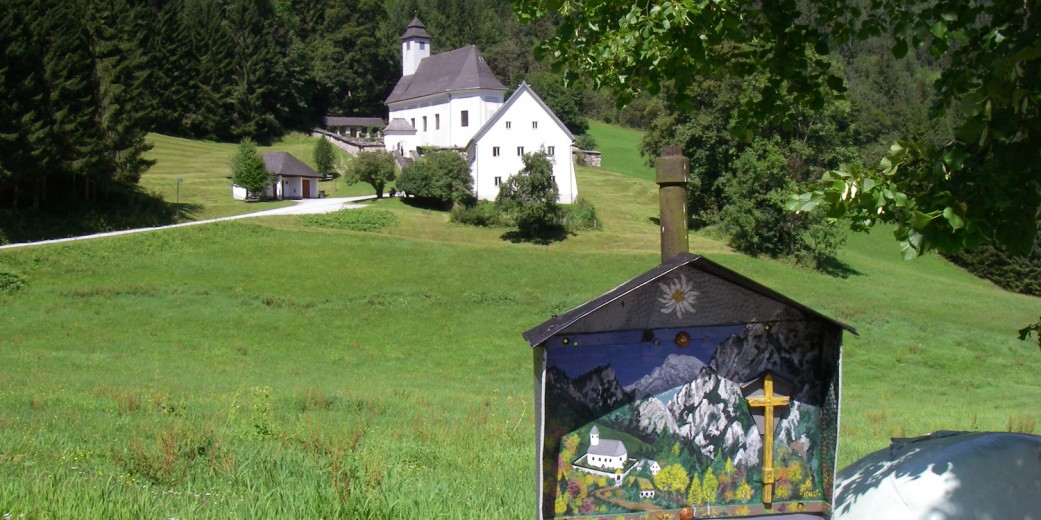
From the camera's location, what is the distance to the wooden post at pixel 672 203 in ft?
17.7

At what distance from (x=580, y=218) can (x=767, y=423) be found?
5103 cm

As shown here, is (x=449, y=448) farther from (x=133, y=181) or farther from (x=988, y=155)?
Result: (x=133, y=181)

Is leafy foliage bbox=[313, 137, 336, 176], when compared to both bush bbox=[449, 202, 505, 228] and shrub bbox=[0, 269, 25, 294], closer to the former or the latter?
bush bbox=[449, 202, 505, 228]

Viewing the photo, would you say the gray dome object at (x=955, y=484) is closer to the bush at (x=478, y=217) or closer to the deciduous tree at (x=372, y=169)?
Answer: the bush at (x=478, y=217)

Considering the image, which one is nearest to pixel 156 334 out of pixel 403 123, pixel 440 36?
pixel 403 123

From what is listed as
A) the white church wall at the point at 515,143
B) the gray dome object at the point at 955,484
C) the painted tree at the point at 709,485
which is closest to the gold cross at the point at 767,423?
the painted tree at the point at 709,485

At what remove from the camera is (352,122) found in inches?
4122

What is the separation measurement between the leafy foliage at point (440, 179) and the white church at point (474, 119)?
11.0 feet

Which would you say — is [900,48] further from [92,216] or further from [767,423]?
[92,216]

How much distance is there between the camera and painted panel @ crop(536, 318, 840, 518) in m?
4.73

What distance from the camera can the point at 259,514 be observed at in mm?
6027

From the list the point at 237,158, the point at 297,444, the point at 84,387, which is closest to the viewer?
the point at 297,444

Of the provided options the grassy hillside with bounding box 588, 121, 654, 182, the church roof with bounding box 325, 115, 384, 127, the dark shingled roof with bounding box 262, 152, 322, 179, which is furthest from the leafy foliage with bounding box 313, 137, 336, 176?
the grassy hillside with bounding box 588, 121, 654, 182

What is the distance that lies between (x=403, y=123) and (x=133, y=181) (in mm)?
28877
